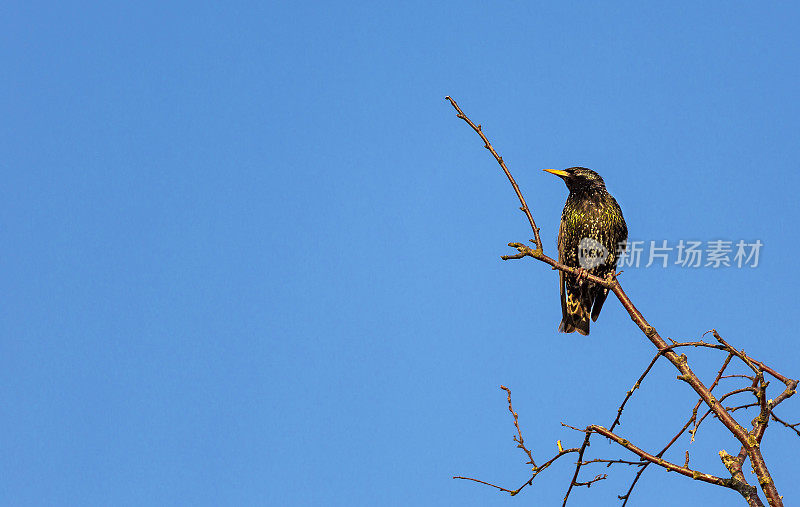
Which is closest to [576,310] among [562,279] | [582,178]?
[562,279]

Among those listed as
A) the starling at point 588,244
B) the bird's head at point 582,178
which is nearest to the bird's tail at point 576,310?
the starling at point 588,244

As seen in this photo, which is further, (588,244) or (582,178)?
(582,178)

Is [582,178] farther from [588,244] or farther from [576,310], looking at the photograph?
[576,310]

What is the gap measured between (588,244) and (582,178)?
754 mm

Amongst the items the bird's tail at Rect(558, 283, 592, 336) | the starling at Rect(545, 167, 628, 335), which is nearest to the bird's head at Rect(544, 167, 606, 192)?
the starling at Rect(545, 167, 628, 335)

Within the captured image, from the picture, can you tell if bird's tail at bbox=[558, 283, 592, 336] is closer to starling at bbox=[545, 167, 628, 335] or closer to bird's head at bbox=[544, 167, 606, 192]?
starling at bbox=[545, 167, 628, 335]

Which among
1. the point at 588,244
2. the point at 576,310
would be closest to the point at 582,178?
the point at 588,244

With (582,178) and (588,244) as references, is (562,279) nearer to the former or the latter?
(588,244)

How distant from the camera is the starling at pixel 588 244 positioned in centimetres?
779

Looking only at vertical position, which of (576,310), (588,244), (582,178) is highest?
(582,178)

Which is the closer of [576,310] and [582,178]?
[576,310]

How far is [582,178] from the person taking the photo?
810 centimetres

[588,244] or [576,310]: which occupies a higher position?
[588,244]

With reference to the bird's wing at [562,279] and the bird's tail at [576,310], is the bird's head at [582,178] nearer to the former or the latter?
the bird's wing at [562,279]
